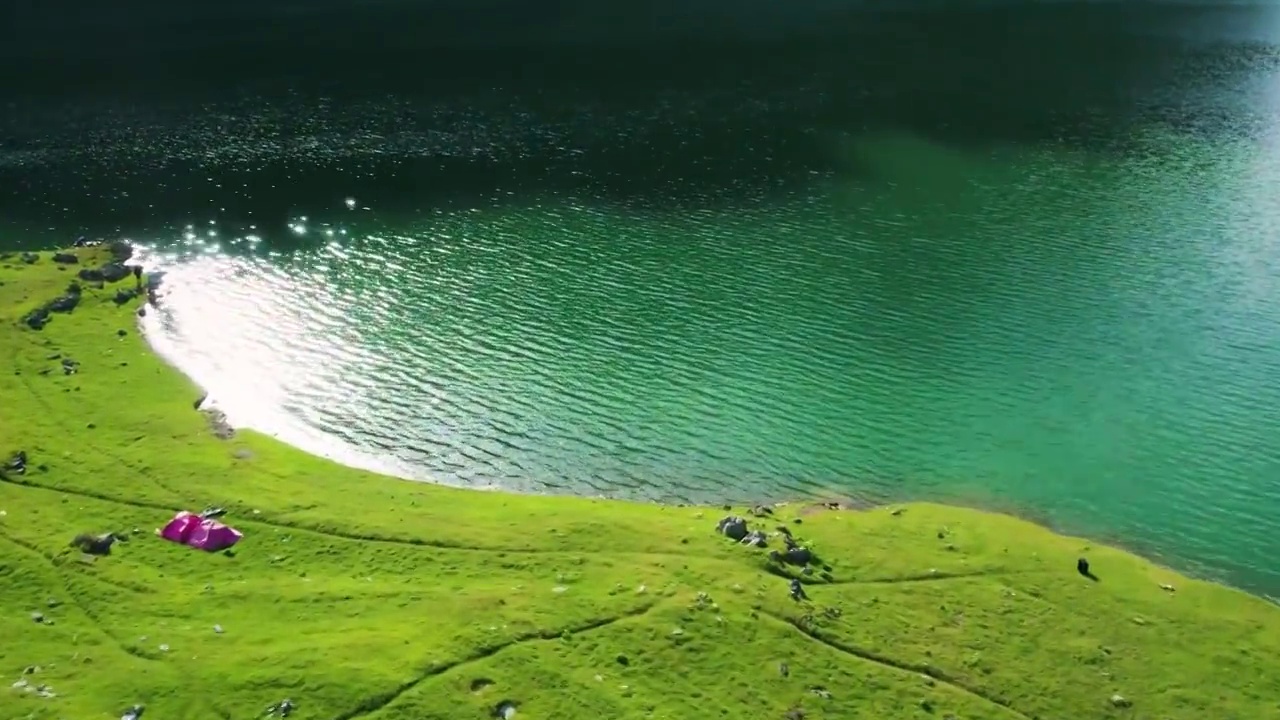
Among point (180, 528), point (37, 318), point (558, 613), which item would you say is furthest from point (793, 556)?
point (37, 318)

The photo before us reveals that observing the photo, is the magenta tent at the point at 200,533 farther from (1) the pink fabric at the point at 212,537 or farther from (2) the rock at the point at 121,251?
(2) the rock at the point at 121,251

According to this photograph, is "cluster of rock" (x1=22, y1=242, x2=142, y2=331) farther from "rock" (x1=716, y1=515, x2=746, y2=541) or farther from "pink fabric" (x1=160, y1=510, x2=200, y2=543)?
"rock" (x1=716, y1=515, x2=746, y2=541)

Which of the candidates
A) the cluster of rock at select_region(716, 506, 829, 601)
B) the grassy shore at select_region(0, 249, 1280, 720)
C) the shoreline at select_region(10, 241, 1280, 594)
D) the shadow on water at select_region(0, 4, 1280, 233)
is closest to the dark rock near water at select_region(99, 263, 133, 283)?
the shadow on water at select_region(0, 4, 1280, 233)

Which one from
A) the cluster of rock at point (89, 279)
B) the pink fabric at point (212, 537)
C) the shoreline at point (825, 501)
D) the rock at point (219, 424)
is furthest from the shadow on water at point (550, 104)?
the pink fabric at point (212, 537)

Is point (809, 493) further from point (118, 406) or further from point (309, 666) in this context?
point (118, 406)

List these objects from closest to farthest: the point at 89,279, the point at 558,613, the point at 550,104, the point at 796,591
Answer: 1. the point at 558,613
2. the point at 796,591
3. the point at 89,279
4. the point at 550,104

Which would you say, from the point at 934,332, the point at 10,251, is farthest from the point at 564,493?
the point at 10,251

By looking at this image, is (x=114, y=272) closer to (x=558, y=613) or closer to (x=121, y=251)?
(x=121, y=251)
